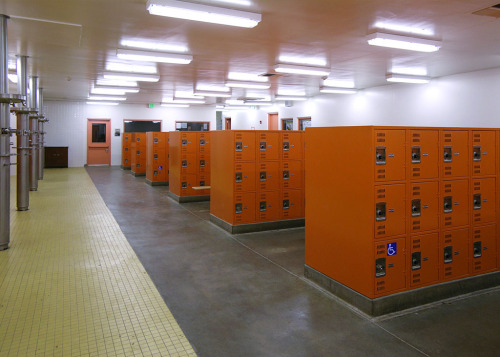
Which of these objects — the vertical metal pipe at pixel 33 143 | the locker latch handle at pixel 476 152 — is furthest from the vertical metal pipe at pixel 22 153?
the locker latch handle at pixel 476 152

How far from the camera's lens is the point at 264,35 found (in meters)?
6.51

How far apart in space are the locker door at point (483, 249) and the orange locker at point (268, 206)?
362cm

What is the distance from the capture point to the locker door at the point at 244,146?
6852 mm

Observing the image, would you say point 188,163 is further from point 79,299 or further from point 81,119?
point 81,119

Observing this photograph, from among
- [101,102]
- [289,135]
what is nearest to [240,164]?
[289,135]

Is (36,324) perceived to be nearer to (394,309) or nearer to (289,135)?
(394,309)

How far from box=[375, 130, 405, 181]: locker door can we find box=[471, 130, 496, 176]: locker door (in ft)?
3.92

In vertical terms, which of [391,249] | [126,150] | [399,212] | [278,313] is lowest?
[278,313]

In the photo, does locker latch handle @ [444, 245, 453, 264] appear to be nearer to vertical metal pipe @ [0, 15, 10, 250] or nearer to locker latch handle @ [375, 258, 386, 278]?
locker latch handle @ [375, 258, 386, 278]

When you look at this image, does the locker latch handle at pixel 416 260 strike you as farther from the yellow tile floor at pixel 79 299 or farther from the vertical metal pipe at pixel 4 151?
the vertical metal pipe at pixel 4 151

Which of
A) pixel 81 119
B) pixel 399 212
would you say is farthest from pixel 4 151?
pixel 81 119

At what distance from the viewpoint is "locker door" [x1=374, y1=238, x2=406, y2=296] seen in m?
3.62

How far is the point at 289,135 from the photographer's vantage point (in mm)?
7250

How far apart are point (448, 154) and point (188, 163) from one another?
24.3ft
